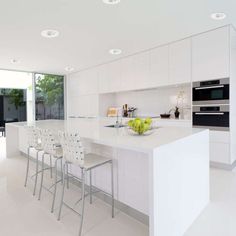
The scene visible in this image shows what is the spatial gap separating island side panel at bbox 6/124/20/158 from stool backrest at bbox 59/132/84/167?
132 inches

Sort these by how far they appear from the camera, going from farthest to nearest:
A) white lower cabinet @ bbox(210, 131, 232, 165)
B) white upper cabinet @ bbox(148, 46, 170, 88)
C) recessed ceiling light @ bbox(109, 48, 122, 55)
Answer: recessed ceiling light @ bbox(109, 48, 122, 55) < white upper cabinet @ bbox(148, 46, 170, 88) < white lower cabinet @ bbox(210, 131, 232, 165)

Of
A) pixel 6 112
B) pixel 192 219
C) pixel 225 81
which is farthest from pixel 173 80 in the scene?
pixel 6 112

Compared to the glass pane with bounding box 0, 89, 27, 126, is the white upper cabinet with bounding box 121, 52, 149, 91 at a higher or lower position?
higher

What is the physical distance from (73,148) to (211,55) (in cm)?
295

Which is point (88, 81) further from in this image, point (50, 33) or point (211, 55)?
point (211, 55)

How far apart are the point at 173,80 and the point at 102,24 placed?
1.82m

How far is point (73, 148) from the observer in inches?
77.5

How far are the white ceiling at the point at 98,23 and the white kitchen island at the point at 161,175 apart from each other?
173cm

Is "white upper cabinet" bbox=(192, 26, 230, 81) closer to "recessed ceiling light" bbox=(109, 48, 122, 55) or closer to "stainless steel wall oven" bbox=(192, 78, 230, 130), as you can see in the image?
"stainless steel wall oven" bbox=(192, 78, 230, 130)

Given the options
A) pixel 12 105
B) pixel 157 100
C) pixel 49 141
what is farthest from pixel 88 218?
pixel 12 105

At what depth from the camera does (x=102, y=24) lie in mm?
3146

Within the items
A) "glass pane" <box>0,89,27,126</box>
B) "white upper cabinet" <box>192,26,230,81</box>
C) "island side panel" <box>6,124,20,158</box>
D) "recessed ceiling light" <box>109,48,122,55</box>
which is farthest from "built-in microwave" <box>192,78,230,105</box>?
"glass pane" <box>0,89,27,126</box>

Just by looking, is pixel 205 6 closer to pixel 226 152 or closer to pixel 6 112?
pixel 226 152

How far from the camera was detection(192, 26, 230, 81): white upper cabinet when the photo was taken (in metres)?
3.35
